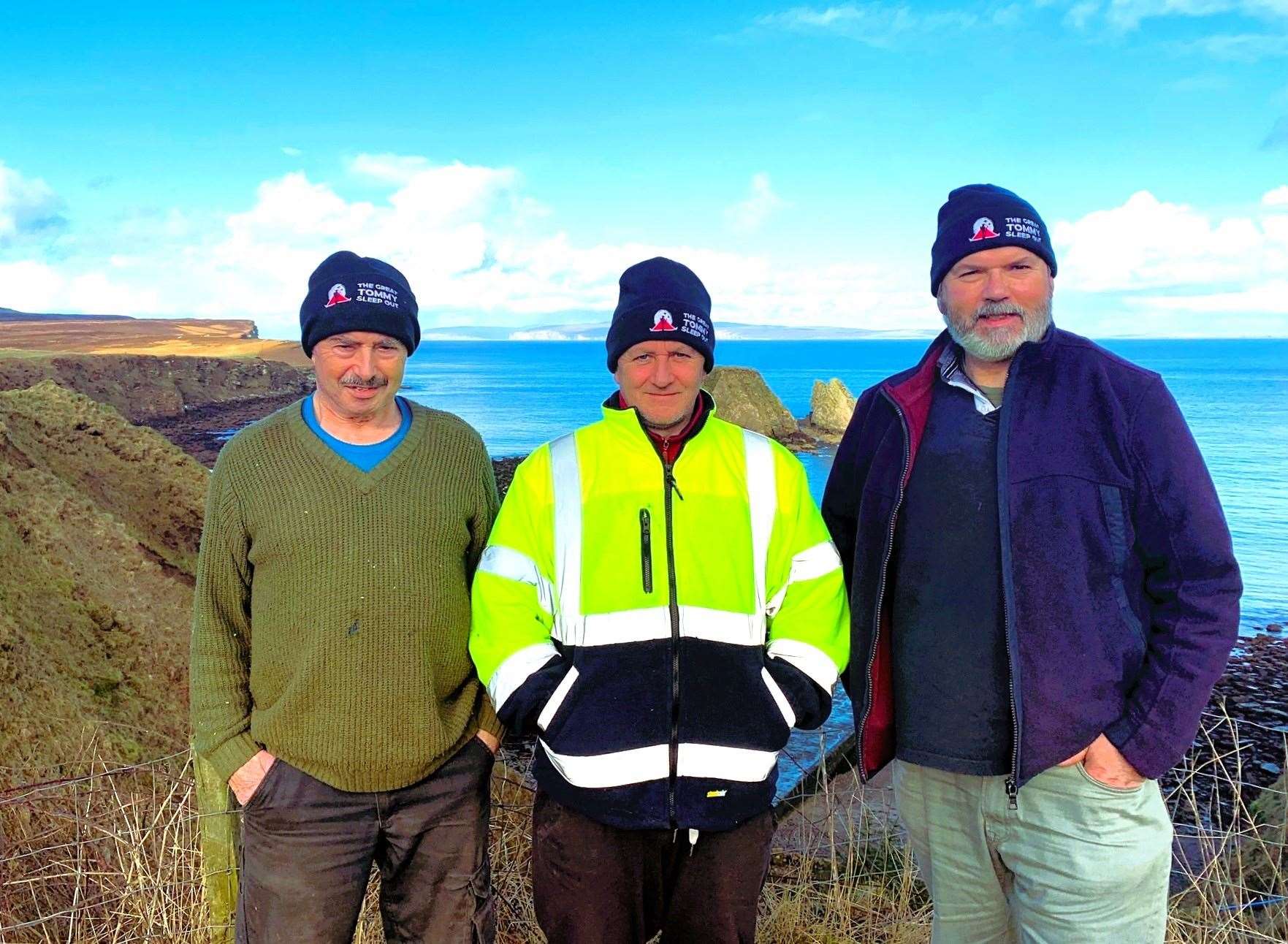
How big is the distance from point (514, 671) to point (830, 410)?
4937 centimetres

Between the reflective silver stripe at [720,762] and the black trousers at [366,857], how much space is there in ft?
2.65

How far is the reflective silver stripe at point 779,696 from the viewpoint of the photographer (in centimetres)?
272

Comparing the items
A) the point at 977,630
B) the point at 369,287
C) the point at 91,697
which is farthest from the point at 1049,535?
the point at 91,697

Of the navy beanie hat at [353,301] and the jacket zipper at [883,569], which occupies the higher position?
the navy beanie hat at [353,301]

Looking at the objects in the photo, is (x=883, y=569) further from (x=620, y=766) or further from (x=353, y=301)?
(x=353, y=301)

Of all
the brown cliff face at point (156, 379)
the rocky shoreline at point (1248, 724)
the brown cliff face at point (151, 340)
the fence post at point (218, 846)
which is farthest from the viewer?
the brown cliff face at point (151, 340)

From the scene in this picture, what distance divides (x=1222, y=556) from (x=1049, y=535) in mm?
462

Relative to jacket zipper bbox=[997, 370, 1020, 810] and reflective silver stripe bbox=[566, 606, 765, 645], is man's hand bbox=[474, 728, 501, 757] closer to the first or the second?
reflective silver stripe bbox=[566, 606, 765, 645]

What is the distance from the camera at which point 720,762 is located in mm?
2666

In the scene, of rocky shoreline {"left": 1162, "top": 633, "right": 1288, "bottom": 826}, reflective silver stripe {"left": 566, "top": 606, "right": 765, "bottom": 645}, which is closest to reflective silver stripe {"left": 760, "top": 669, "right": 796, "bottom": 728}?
reflective silver stripe {"left": 566, "top": 606, "right": 765, "bottom": 645}

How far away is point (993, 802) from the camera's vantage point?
2.85 meters

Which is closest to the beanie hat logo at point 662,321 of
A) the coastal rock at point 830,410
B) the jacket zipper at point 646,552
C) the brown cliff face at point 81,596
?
the jacket zipper at point 646,552

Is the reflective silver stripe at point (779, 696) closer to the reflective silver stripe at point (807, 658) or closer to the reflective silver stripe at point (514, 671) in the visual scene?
the reflective silver stripe at point (807, 658)

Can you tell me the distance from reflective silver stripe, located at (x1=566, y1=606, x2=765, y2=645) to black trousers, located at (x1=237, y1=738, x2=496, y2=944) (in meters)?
0.74
